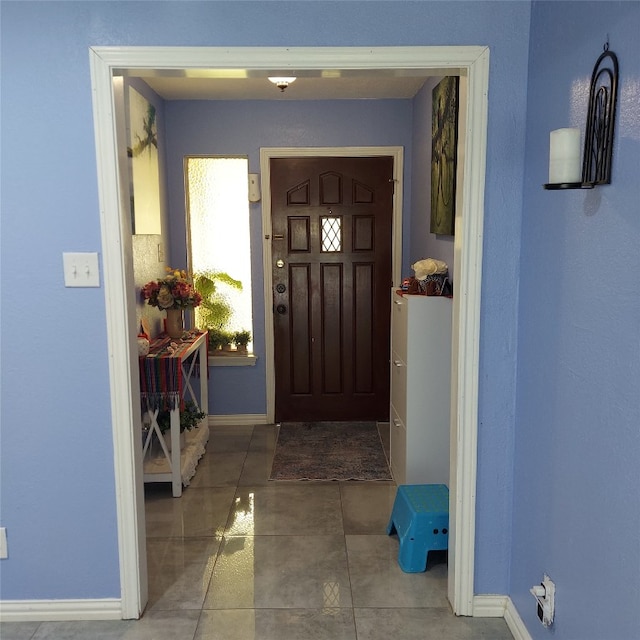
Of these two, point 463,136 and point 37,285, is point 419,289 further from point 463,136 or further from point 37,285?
point 37,285

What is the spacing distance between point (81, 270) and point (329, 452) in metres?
2.49

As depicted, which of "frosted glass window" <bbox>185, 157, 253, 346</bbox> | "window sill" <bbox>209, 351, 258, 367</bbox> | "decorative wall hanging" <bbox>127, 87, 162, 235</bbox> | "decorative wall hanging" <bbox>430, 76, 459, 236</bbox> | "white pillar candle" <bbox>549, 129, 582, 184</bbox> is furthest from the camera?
"window sill" <bbox>209, 351, 258, 367</bbox>

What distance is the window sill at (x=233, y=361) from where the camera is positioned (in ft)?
15.9

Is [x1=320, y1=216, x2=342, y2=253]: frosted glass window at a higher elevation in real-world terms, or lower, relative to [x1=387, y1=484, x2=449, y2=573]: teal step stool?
higher

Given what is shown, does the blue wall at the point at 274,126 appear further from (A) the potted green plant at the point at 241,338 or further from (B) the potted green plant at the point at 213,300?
(A) the potted green plant at the point at 241,338

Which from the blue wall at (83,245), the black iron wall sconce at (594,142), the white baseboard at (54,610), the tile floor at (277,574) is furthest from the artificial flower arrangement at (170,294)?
the black iron wall sconce at (594,142)

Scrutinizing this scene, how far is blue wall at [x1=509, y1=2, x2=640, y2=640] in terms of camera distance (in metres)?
1.49

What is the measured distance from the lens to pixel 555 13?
193cm

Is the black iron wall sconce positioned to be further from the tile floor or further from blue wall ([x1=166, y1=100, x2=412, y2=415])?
blue wall ([x1=166, y1=100, x2=412, y2=415])

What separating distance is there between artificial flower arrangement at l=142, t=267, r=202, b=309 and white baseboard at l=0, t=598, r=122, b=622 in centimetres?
190

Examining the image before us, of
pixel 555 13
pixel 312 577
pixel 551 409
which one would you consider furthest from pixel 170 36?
pixel 312 577

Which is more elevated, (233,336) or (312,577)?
(233,336)

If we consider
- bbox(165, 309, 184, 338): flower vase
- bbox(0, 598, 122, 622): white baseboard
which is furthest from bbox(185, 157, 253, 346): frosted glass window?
bbox(0, 598, 122, 622): white baseboard

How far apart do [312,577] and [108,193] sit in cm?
177
